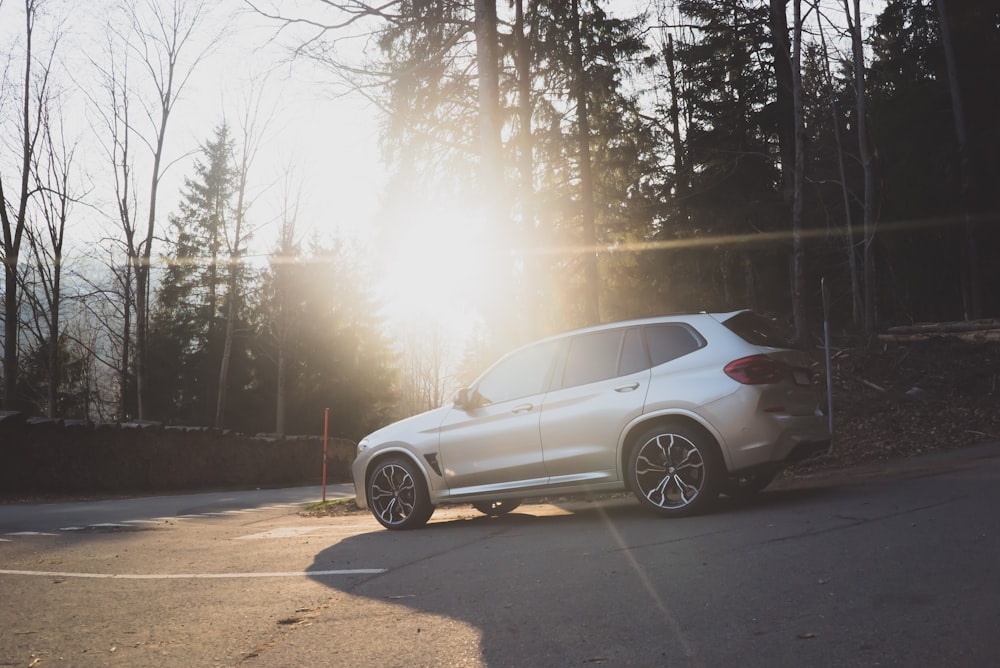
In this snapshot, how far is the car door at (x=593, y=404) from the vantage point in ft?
25.1

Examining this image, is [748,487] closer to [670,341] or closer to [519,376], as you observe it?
[670,341]

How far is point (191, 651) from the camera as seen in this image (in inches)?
168

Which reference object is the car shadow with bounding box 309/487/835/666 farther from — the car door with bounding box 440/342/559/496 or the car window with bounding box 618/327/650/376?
the car window with bounding box 618/327/650/376

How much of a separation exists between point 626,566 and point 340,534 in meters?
4.18

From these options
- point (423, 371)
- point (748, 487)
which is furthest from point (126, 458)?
point (423, 371)

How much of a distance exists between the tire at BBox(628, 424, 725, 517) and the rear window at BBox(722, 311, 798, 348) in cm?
95

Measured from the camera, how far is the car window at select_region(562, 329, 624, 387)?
799 centimetres

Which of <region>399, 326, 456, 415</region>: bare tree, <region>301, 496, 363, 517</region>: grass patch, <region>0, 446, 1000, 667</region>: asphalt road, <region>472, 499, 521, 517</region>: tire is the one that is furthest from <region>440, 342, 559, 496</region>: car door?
<region>399, 326, 456, 415</region>: bare tree

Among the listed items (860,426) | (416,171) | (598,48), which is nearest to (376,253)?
(416,171)

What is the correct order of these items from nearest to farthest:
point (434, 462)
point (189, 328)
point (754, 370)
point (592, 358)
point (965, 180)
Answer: point (754, 370)
point (592, 358)
point (434, 462)
point (965, 180)
point (189, 328)

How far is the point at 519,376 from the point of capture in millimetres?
8500

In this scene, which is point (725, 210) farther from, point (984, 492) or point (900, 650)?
point (900, 650)

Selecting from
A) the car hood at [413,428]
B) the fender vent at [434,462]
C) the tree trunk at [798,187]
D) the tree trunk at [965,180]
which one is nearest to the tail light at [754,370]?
the car hood at [413,428]

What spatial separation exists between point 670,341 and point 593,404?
0.87 meters
